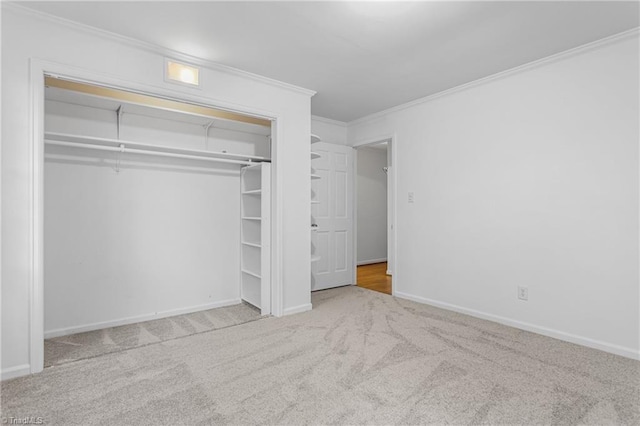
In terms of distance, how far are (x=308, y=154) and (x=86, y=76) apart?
81.9 inches

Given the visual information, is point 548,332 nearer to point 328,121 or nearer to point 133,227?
point 328,121

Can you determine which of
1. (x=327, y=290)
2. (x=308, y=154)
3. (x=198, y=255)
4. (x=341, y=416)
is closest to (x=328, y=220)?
(x=327, y=290)

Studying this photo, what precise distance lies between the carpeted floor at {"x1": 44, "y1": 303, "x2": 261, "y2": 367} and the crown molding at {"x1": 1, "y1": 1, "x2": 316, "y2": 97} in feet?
8.00

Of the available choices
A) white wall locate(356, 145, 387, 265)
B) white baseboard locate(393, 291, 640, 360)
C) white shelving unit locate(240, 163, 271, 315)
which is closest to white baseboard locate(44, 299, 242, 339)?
white shelving unit locate(240, 163, 271, 315)

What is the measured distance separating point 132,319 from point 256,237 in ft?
4.89

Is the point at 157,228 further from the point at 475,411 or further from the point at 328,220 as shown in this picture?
the point at 475,411

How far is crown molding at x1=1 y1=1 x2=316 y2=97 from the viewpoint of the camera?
227cm

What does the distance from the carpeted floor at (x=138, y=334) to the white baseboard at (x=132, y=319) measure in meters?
0.05

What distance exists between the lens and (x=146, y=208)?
340cm

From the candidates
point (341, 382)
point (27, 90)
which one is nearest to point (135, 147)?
point (27, 90)

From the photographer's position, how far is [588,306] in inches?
109

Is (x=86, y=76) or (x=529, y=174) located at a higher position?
(x=86, y=76)

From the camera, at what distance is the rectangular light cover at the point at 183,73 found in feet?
9.44

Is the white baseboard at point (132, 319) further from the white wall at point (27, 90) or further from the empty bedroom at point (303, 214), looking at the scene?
the white wall at point (27, 90)
